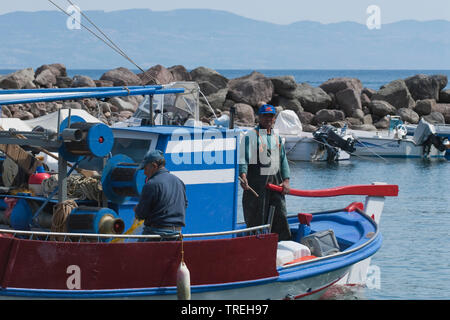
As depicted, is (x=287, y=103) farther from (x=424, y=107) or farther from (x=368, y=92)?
(x=424, y=107)

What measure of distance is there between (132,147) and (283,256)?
2.06 meters

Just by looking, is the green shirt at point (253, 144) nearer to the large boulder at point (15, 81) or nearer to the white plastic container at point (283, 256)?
the white plastic container at point (283, 256)

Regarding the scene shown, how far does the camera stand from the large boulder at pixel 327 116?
39938mm

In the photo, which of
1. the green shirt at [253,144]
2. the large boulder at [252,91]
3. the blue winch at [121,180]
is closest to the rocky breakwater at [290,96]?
the large boulder at [252,91]

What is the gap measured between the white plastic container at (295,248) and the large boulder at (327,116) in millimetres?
31334

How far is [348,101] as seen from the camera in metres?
44.2

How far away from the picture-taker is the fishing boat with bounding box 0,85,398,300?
6.94 metres

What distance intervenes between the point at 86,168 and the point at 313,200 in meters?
13.2

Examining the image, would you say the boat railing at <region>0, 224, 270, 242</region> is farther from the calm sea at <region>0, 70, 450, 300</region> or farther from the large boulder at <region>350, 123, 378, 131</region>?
the large boulder at <region>350, 123, 378, 131</region>

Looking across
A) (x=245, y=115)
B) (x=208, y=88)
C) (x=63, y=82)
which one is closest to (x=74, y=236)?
(x=245, y=115)

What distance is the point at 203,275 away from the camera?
733 cm

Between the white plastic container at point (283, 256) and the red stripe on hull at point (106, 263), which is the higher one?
the red stripe on hull at point (106, 263)

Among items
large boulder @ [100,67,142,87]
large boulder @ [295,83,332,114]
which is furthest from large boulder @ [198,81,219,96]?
large boulder @ [295,83,332,114]

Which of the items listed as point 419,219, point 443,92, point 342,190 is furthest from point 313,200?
point 443,92
